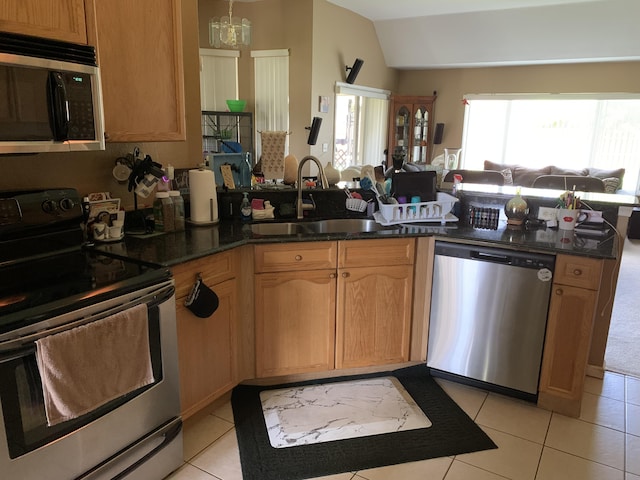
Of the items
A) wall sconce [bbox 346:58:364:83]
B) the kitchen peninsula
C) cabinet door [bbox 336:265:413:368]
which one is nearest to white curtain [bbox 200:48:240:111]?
wall sconce [bbox 346:58:364:83]

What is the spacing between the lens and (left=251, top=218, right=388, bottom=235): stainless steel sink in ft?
9.45

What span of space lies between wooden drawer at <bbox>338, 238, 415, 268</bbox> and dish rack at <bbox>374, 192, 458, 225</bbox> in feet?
0.69

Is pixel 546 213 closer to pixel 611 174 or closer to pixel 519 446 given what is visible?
pixel 519 446

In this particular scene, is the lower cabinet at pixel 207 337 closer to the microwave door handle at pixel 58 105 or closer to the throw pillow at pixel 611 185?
the microwave door handle at pixel 58 105

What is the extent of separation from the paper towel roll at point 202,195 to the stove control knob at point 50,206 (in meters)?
0.77

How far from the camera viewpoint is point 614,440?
2.31m

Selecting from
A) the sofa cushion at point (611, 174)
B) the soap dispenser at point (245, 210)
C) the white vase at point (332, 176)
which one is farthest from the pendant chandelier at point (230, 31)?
the sofa cushion at point (611, 174)

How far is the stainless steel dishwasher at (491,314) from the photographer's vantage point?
2441mm

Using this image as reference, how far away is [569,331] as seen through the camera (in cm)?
240

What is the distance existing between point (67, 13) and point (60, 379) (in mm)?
1300

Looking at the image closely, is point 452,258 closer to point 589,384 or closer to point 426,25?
point 589,384

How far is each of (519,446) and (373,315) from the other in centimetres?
95

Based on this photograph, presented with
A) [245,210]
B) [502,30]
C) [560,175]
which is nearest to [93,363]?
[245,210]

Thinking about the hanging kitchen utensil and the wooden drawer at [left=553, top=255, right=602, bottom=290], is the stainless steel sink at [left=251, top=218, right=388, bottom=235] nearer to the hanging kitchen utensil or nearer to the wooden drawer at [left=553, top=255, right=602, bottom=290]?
the hanging kitchen utensil
